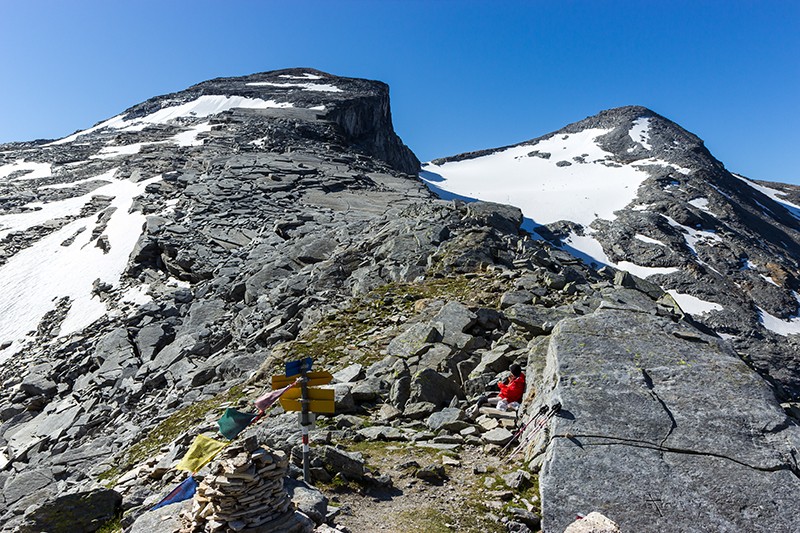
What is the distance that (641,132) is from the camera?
411ft

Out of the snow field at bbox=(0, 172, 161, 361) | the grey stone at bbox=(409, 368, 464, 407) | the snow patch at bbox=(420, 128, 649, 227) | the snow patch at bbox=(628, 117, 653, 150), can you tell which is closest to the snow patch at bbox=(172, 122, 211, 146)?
the snow field at bbox=(0, 172, 161, 361)

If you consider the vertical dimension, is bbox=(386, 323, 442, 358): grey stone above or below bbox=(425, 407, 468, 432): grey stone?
above

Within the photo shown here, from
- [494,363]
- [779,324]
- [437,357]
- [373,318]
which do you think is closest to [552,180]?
[779,324]

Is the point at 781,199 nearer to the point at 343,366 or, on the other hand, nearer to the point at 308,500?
the point at 343,366

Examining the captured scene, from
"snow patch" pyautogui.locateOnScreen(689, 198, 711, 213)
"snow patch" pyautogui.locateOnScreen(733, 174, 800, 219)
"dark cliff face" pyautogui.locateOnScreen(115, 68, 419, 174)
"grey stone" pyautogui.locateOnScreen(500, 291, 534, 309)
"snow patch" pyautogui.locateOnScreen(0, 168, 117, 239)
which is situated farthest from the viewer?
"snow patch" pyautogui.locateOnScreen(733, 174, 800, 219)

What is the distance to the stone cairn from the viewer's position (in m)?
6.11

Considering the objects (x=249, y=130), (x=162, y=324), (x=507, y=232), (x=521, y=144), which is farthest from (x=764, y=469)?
(x=521, y=144)

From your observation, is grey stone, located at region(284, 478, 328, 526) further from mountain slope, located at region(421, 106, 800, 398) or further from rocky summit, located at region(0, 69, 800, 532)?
mountain slope, located at region(421, 106, 800, 398)

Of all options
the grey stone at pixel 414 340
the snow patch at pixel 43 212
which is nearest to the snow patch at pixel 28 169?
the snow patch at pixel 43 212

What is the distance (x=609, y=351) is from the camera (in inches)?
382

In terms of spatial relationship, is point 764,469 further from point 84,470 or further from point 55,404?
point 55,404

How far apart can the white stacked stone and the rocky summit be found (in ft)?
0.09

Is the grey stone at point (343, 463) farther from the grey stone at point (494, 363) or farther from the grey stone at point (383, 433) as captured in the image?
the grey stone at point (494, 363)

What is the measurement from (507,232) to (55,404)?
2046 centimetres
